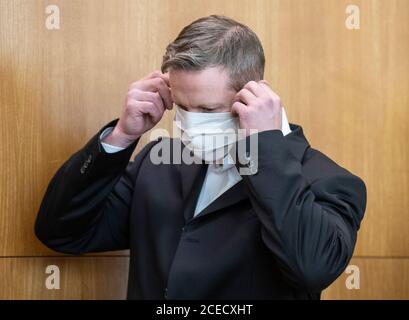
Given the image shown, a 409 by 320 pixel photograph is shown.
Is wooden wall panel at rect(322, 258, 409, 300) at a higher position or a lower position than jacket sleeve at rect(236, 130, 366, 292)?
lower

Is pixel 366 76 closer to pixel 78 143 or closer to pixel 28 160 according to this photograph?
pixel 78 143

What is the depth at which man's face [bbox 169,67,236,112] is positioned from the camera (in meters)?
1.13

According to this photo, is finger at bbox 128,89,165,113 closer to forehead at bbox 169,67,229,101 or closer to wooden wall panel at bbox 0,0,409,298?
forehead at bbox 169,67,229,101

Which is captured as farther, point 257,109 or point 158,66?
point 158,66

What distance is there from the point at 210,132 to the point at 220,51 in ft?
0.44

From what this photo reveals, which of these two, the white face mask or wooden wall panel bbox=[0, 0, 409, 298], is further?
wooden wall panel bbox=[0, 0, 409, 298]

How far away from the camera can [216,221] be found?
1.19m

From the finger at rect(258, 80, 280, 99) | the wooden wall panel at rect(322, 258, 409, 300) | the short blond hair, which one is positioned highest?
the short blond hair

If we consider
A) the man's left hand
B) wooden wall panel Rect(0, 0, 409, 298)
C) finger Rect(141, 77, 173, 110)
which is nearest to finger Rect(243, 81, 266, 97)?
the man's left hand

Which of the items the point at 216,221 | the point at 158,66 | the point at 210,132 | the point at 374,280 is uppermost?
the point at 158,66

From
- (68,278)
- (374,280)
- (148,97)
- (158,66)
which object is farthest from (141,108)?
(374,280)

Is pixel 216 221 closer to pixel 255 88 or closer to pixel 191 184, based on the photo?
pixel 191 184

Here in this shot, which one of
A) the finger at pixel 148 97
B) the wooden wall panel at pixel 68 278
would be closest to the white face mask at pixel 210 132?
the finger at pixel 148 97

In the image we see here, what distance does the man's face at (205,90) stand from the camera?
3.70ft
